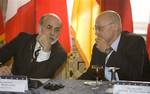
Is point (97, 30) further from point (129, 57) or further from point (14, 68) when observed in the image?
point (14, 68)

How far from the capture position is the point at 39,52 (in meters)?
3.22

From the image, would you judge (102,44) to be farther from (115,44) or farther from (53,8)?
(53,8)

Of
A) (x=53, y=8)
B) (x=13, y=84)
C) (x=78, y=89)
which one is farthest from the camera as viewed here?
(x=53, y=8)

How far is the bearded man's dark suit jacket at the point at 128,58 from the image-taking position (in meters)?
2.88

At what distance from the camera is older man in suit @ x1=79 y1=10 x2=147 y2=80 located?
2888mm

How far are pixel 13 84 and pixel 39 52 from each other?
112 centimetres

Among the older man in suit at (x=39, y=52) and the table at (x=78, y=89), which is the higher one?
the older man in suit at (x=39, y=52)

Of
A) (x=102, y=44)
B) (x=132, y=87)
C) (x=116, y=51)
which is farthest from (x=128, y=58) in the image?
(x=132, y=87)

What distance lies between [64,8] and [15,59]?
1.16 meters

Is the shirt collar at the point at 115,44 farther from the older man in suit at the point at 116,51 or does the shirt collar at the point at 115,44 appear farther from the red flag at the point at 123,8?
the red flag at the point at 123,8

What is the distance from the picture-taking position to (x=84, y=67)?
4254mm

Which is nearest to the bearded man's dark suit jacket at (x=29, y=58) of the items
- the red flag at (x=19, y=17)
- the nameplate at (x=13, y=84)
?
the red flag at (x=19, y=17)

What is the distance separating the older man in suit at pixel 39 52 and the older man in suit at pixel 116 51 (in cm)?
35

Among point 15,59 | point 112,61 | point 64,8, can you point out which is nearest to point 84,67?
point 64,8
